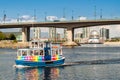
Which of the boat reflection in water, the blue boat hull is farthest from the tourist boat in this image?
the boat reflection in water

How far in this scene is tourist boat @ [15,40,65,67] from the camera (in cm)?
7369

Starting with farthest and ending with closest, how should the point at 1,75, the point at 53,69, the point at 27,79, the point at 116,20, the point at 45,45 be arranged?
the point at 116,20, the point at 45,45, the point at 53,69, the point at 1,75, the point at 27,79

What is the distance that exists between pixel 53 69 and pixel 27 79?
47.0ft

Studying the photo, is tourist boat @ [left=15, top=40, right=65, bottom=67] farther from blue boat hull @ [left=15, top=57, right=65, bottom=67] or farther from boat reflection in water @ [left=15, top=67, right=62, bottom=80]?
boat reflection in water @ [left=15, top=67, right=62, bottom=80]

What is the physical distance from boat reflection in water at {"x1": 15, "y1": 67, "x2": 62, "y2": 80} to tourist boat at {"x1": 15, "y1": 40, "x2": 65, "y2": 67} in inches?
90.5

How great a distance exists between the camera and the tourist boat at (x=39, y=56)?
73.7 metres

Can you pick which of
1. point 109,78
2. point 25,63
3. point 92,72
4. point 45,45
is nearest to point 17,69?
point 25,63

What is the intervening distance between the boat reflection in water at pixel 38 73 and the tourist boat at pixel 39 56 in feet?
7.54

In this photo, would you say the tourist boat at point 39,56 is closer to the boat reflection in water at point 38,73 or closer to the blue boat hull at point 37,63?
the blue boat hull at point 37,63

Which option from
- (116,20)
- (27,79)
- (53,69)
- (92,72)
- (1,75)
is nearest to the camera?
(27,79)

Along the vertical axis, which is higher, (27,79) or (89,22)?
(89,22)

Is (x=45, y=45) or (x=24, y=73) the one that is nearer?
(x=24, y=73)

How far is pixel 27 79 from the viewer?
57.2 meters

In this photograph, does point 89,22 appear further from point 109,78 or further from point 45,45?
point 109,78
